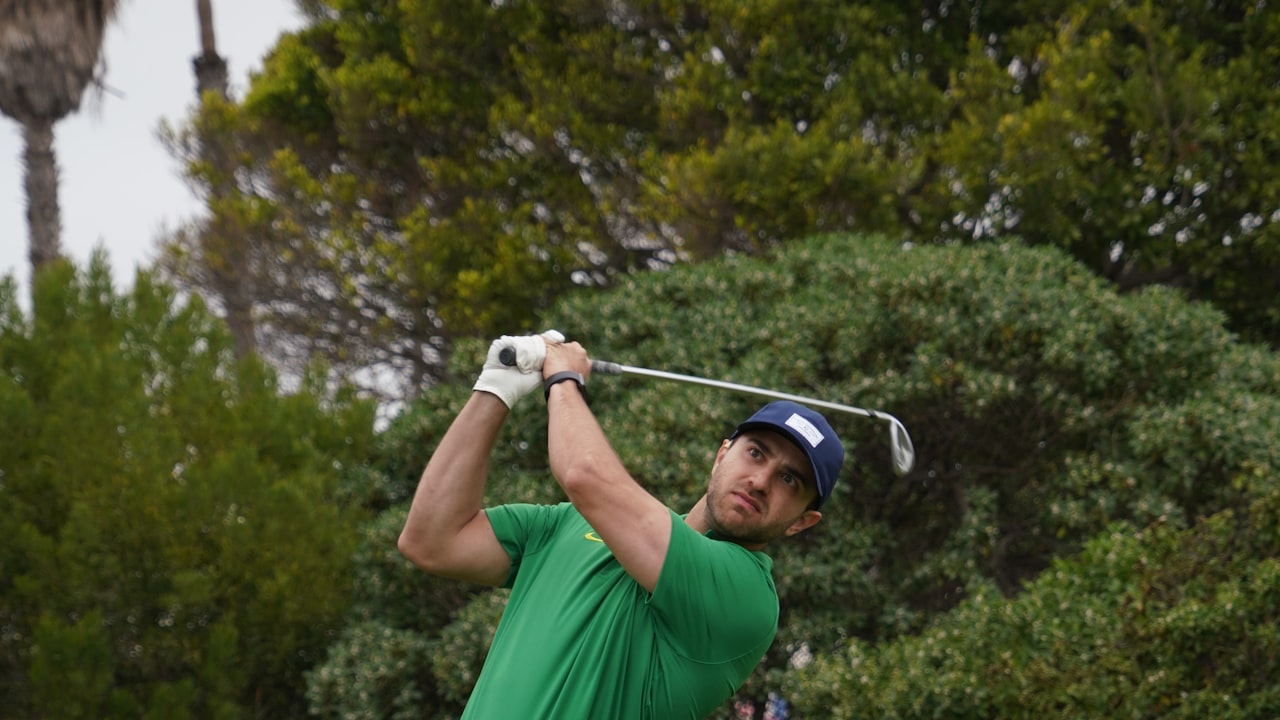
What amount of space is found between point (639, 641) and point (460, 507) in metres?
0.53

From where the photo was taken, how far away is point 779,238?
1027cm

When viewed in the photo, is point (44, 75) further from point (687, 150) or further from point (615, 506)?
point (615, 506)

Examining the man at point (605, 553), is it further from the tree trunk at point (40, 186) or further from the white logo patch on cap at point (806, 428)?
the tree trunk at point (40, 186)

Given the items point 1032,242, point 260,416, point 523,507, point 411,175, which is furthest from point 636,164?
point 523,507

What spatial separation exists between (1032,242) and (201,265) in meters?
8.82

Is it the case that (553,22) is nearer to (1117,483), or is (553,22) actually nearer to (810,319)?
(810,319)

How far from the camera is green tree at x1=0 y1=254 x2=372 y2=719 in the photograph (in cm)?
734

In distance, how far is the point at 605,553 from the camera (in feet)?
8.71

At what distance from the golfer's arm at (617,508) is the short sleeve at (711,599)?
26 mm

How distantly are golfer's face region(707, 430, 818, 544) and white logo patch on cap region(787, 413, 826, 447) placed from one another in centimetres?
4

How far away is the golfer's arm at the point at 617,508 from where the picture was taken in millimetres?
2365

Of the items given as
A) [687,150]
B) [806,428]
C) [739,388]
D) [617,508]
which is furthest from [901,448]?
[687,150]

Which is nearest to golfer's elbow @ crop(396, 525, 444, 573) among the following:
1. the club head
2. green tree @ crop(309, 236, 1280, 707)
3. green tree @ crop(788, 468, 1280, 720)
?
the club head

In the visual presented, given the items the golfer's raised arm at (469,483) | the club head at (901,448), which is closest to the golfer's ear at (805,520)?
the golfer's raised arm at (469,483)
